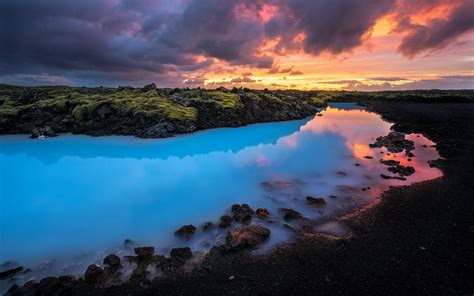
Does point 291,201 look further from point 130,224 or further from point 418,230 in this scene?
point 130,224

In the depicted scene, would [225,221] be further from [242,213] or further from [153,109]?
[153,109]

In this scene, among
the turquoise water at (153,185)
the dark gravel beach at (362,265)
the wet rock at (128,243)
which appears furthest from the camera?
the turquoise water at (153,185)

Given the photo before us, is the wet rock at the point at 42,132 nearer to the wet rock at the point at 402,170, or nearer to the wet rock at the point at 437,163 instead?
the wet rock at the point at 402,170

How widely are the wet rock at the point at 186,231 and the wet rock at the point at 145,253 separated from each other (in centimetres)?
183

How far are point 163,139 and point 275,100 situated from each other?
36673mm

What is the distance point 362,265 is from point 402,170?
15.3 meters

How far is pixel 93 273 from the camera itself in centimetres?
1034

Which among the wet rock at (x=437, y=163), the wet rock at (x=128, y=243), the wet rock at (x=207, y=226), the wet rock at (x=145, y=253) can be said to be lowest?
the wet rock at (x=128, y=243)

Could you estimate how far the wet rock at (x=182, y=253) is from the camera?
1142 cm

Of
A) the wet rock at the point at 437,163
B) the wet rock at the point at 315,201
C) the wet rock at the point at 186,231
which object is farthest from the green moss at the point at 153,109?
the wet rock at the point at 186,231

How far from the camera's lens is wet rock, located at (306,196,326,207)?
53.9 ft

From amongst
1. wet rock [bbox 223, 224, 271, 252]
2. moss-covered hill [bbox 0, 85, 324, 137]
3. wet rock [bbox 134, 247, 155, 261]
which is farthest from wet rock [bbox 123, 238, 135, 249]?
moss-covered hill [bbox 0, 85, 324, 137]

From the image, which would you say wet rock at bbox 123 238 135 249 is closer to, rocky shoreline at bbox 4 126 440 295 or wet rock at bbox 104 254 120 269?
rocky shoreline at bbox 4 126 440 295

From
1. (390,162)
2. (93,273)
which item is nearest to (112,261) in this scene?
(93,273)
